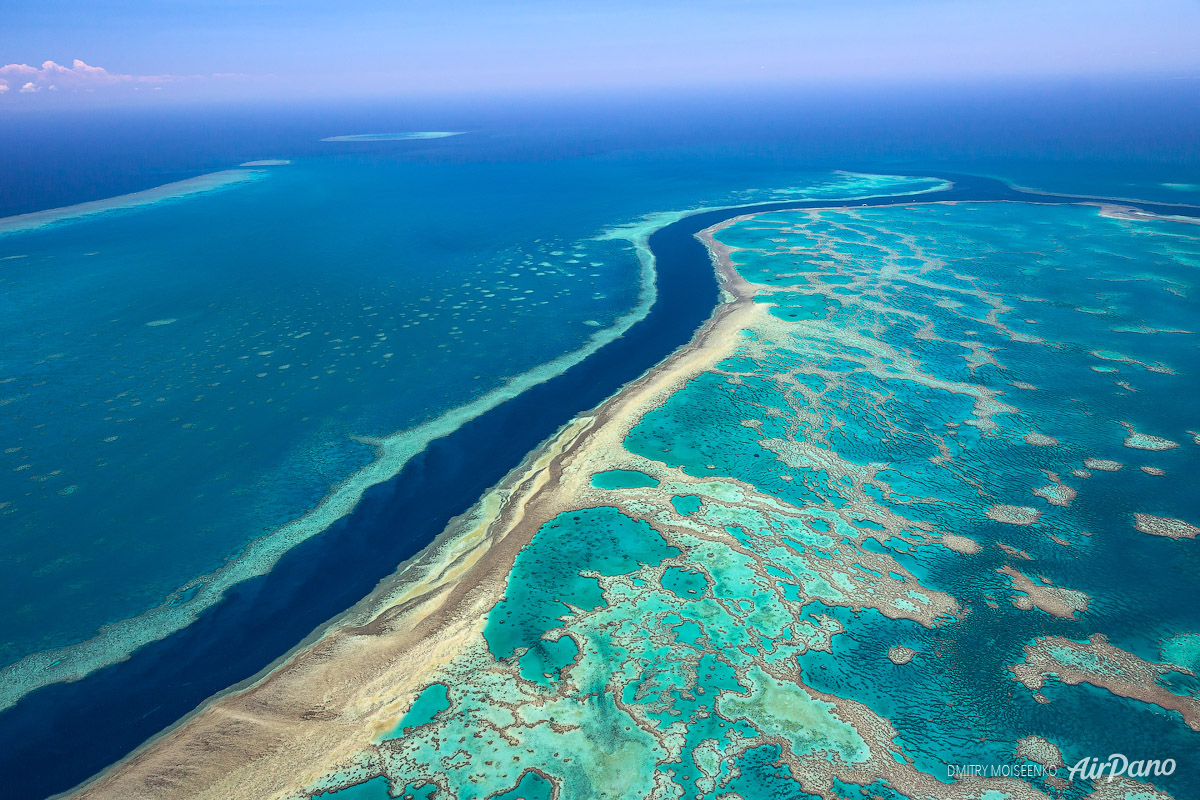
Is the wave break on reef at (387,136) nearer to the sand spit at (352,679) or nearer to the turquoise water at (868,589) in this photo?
the turquoise water at (868,589)

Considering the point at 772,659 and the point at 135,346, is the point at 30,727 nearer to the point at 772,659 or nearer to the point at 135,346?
the point at 772,659

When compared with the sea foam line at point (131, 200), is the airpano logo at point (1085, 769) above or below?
below

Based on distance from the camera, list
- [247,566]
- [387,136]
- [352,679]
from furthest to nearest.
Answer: [387,136], [247,566], [352,679]

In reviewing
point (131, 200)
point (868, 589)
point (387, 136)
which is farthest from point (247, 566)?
point (387, 136)

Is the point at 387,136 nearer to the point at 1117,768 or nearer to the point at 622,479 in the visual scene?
the point at 622,479

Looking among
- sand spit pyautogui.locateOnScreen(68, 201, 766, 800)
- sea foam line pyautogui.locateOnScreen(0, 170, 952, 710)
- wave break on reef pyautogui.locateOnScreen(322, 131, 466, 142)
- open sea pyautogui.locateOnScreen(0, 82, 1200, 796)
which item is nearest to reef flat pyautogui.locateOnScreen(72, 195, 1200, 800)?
sand spit pyautogui.locateOnScreen(68, 201, 766, 800)

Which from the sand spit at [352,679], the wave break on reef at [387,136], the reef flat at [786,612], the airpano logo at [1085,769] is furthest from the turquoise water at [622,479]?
the wave break on reef at [387,136]

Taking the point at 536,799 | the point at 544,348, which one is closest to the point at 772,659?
the point at 536,799
